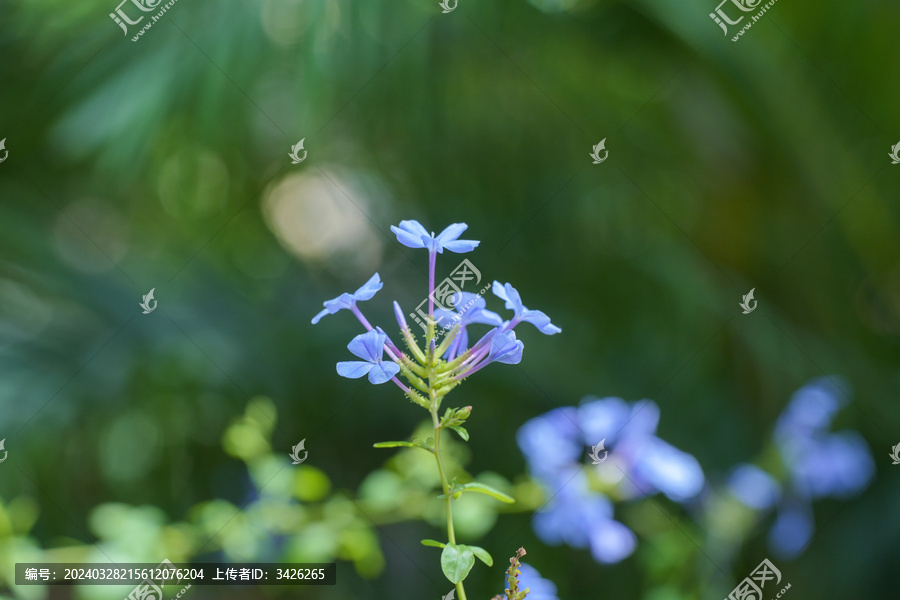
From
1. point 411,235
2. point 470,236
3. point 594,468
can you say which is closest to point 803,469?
point 594,468

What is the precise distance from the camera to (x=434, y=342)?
28 cm

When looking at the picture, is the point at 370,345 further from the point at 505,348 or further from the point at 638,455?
the point at 638,455

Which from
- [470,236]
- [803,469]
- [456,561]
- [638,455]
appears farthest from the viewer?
[470,236]

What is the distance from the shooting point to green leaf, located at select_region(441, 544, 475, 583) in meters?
0.23

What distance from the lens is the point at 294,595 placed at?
0.92 m

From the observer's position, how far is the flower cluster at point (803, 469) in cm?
66

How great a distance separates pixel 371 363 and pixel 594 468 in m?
0.33

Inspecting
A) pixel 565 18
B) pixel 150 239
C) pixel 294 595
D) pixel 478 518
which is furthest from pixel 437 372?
pixel 150 239

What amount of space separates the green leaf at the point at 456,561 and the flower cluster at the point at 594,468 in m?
0.19

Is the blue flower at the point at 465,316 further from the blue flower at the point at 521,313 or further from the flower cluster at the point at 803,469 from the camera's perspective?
the flower cluster at the point at 803,469

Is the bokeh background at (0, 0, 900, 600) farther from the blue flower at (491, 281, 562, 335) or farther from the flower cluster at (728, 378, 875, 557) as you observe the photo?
the blue flower at (491, 281, 562, 335)

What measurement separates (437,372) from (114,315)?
726 millimetres

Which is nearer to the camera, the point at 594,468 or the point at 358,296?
the point at 358,296

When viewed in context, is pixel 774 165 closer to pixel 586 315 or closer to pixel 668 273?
pixel 668 273
